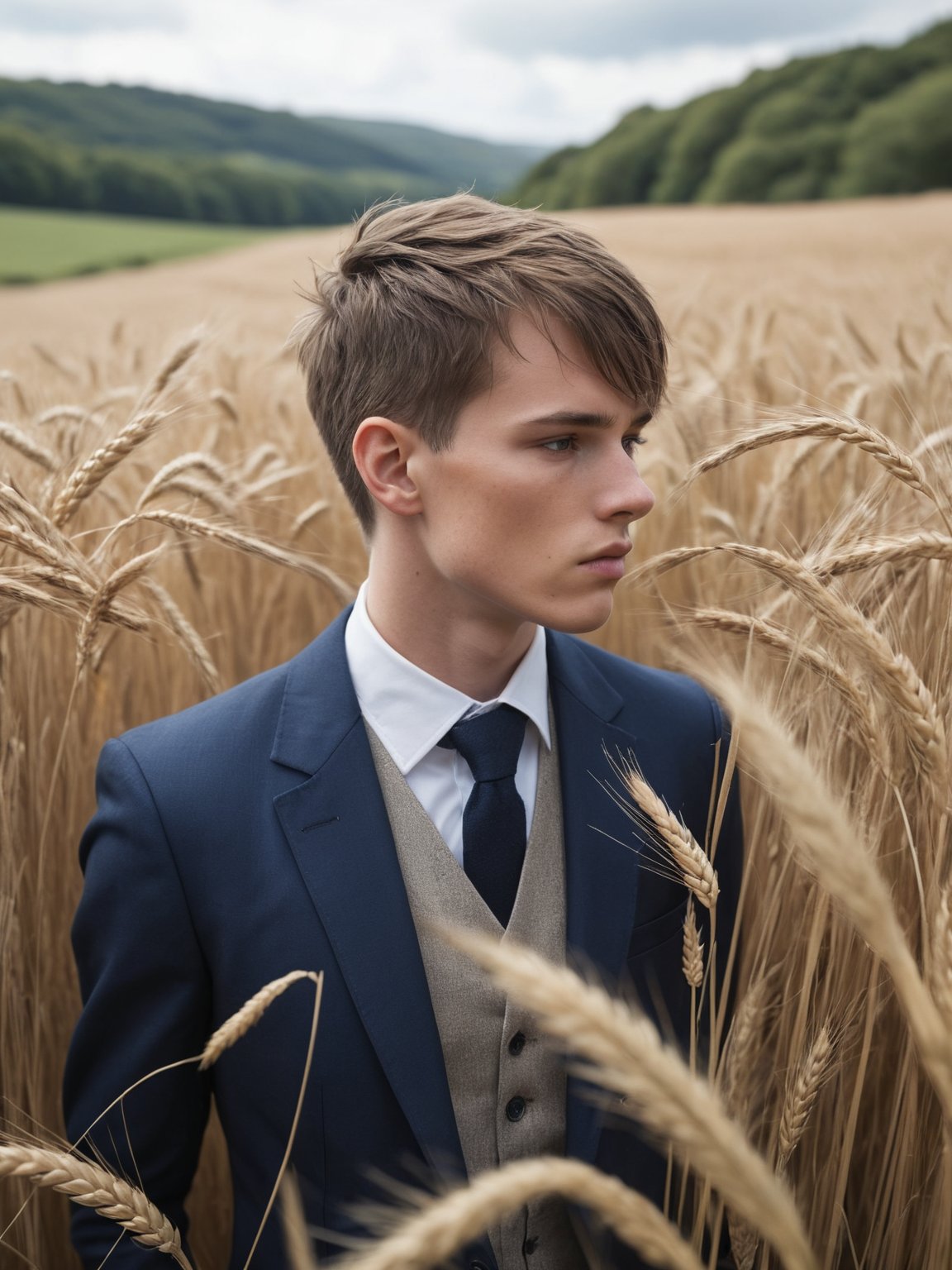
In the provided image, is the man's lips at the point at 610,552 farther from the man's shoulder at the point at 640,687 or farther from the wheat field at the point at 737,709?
the man's shoulder at the point at 640,687

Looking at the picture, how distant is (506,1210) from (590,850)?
762 millimetres

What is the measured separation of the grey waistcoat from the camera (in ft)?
3.67

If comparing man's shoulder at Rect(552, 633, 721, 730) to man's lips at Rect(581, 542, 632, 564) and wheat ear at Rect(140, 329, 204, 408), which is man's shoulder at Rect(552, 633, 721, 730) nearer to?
man's lips at Rect(581, 542, 632, 564)

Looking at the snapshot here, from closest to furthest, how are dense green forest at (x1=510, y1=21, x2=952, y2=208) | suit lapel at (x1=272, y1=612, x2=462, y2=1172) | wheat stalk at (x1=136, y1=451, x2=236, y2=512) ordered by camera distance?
suit lapel at (x1=272, y1=612, x2=462, y2=1172) < wheat stalk at (x1=136, y1=451, x2=236, y2=512) < dense green forest at (x1=510, y1=21, x2=952, y2=208)

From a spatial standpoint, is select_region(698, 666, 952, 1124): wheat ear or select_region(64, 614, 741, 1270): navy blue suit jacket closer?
select_region(698, 666, 952, 1124): wheat ear

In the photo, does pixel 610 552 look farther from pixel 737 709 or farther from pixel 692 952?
pixel 737 709

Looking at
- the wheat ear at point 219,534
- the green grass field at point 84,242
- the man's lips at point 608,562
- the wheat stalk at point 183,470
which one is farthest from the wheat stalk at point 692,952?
the green grass field at point 84,242

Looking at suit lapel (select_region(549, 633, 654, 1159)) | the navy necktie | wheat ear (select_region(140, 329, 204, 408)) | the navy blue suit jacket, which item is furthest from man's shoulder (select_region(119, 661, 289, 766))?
wheat ear (select_region(140, 329, 204, 408))

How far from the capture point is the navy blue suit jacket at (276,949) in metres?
1.09

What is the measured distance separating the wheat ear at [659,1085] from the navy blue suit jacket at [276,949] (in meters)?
0.66

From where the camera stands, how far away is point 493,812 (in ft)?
3.75

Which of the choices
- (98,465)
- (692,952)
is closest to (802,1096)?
(692,952)

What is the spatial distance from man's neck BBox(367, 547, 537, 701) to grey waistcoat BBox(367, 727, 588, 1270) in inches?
5.9

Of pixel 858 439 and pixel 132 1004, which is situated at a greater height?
pixel 858 439
